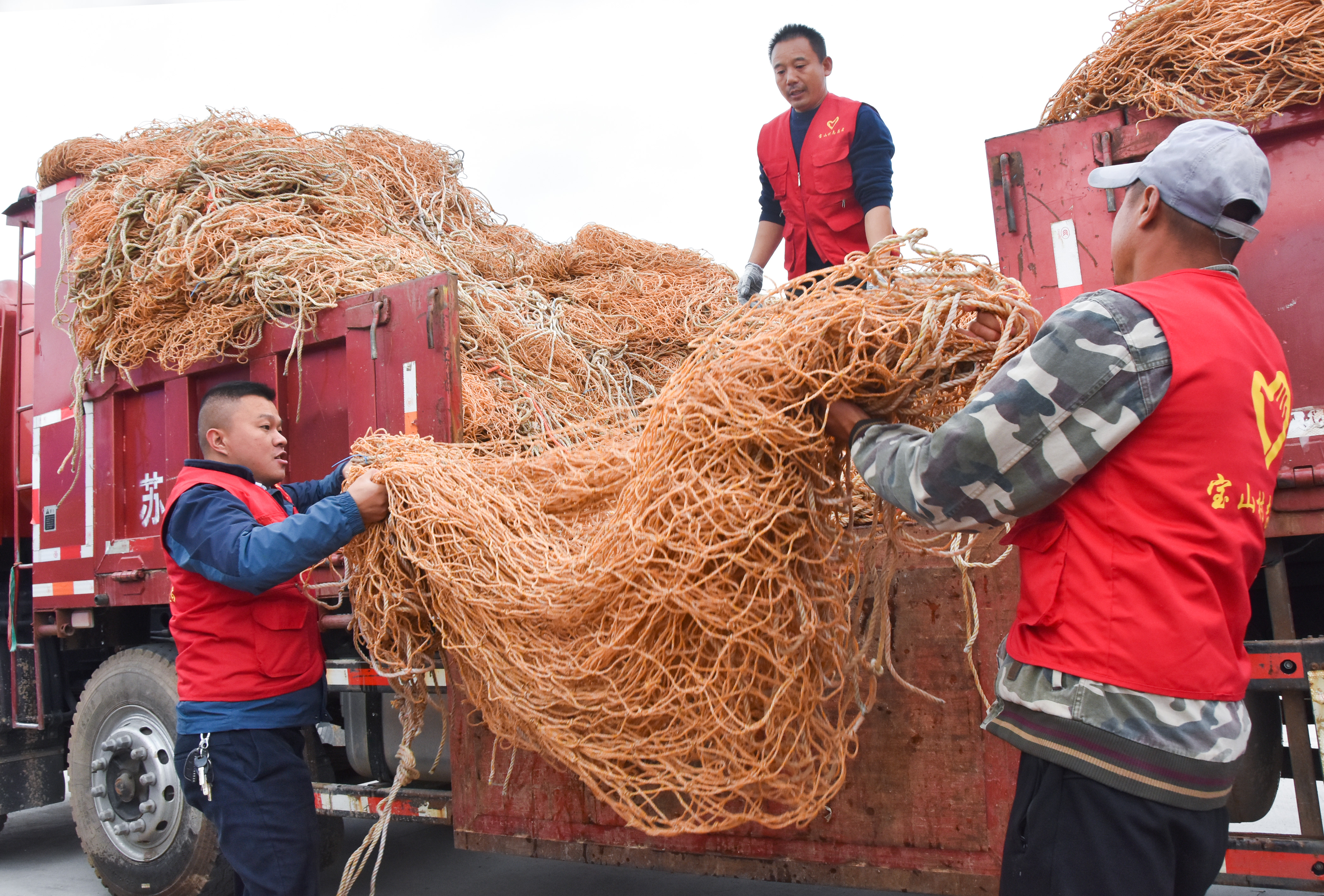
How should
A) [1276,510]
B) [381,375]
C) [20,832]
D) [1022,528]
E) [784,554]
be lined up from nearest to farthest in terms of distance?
1. [1022,528]
2. [784,554]
3. [1276,510]
4. [381,375]
5. [20,832]

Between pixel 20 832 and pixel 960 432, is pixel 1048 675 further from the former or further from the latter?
pixel 20 832

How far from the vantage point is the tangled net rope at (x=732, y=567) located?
71.9 inches

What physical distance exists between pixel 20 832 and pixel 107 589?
309 centimetres

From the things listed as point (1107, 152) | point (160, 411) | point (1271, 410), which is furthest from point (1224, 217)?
point (160, 411)

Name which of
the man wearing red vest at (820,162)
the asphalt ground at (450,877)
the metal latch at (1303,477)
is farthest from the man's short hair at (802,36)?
the asphalt ground at (450,877)

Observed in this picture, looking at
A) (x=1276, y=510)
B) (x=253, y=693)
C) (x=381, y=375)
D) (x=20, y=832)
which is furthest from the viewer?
(x=20, y=832)

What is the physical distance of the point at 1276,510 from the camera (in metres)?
2.22

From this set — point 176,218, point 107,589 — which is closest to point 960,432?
point 176,218

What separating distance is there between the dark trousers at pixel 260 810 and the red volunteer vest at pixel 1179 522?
6.96ft

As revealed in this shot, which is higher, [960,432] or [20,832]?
[960,432]

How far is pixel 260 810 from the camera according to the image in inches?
102

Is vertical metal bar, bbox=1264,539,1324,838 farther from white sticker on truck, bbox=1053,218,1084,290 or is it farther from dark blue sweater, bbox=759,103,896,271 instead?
dark blue sweater, bbox=759,103,896,271

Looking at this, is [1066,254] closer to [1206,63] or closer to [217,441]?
[1206,63]

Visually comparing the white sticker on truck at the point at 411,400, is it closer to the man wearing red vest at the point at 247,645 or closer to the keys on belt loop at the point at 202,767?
the man wearing red vest at the point at 247,645
